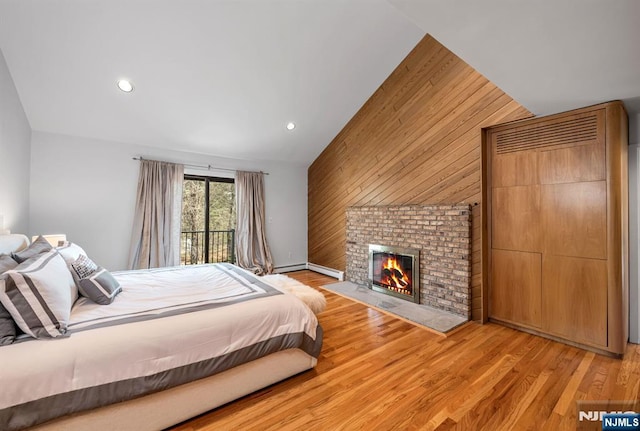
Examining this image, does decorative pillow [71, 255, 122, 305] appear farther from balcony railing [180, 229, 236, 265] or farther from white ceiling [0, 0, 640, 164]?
balcony railing [180, 229, 236, 265]

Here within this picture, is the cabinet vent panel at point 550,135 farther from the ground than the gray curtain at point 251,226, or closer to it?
farther from the ground

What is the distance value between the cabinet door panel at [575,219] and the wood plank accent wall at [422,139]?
0.63 m

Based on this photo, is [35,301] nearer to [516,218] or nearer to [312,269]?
[516,218]

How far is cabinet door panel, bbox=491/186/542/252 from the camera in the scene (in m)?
→ 2.72

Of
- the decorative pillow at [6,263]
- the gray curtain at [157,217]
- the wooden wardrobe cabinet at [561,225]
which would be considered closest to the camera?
the decorative pillow at [6,263]

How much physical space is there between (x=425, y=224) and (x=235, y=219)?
144 inches

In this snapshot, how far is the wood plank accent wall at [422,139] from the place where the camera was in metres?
3.07

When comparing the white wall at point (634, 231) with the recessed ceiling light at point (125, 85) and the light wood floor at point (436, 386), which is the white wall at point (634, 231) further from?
the recessed ceiling light at point (125, 85)

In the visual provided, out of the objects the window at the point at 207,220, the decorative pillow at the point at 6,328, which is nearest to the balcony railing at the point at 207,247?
the window at the point at 207,220

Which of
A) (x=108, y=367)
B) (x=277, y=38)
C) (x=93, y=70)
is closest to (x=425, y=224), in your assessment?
(x=277, y=38)

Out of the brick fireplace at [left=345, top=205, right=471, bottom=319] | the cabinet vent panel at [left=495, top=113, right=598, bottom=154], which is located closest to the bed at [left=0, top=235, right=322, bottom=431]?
the brick fireplace at [left=345, top=205, right=471, bottom=319]

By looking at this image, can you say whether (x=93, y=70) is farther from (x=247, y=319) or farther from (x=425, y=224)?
(x=425, y=224)

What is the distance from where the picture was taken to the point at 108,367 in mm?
1366

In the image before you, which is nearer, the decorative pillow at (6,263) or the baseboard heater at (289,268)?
the decorative pillow at (6,263)
